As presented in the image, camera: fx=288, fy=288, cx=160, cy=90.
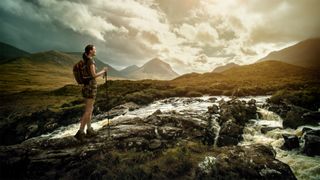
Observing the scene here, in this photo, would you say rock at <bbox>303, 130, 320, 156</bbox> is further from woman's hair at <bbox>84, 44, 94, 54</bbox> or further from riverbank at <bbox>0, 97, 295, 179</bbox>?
woman's hair at <bbox>84, 44, 94, 54</bbox>

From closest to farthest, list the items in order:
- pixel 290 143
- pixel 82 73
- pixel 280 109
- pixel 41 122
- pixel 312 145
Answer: pixel 82 73 < pixel 312 145 < pixel 290 143 < pixel 280 109 < pixel 41 122

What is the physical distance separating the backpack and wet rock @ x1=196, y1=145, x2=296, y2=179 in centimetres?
856

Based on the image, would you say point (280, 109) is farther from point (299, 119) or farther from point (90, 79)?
point (90, 79)

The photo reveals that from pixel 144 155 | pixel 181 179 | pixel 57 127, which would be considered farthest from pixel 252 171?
pixel 57 127

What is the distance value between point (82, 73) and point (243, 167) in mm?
10710

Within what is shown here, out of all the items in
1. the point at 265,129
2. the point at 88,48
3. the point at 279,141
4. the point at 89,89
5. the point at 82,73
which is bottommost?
the point at 279,141

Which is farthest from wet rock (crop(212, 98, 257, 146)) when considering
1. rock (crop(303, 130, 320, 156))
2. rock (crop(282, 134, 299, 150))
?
rock (crop(303, 130, 320, 156))

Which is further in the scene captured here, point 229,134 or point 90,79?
point 229,134

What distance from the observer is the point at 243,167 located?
17.0 metres

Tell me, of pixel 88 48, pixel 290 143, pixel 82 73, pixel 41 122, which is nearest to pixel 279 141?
pixel 290 143

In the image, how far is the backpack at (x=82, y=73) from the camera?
13.1m

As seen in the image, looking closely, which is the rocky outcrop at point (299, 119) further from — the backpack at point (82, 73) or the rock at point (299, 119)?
the backpack at point (82, 73)

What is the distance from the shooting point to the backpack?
42.9ft

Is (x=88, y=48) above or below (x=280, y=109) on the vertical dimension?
above
